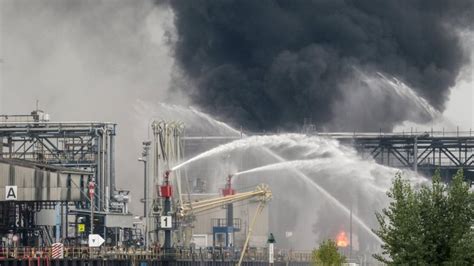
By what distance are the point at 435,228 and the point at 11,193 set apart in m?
56.8

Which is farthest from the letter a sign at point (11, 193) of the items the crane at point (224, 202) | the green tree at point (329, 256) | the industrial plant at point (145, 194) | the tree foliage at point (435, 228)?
the tree foliage at point (435, 228)

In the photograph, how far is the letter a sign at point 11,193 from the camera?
4906 inches

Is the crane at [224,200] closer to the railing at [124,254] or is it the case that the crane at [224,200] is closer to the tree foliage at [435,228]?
the railing at [124,254]

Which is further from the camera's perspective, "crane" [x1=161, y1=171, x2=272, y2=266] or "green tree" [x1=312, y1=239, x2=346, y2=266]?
"crane" [x1=161, y1=171, x2=272, y2=266]

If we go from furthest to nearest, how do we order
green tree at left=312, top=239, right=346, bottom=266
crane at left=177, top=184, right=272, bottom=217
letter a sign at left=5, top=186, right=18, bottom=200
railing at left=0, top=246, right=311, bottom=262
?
crane at left=177, top=184, right=272, bottom=217 < letter a sign at left=5, top=186, right=18, bottom=200 < railing at left=0, top=246, right=311, bottom=262 < green tree at left=312, top=239, right=346, bottom=266

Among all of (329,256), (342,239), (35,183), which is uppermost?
(35,183)

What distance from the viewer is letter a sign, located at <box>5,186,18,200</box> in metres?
125

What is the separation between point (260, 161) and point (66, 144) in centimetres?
2154

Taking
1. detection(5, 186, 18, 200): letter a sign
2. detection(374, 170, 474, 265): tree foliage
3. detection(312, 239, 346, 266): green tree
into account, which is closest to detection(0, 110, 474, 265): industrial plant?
detection(5, 186, 18, 200): letter a sign

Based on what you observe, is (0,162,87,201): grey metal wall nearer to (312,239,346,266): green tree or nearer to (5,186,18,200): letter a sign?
(5,186,18,200): letter a sign

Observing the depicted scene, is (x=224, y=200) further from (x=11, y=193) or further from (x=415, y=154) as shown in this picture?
(x=415, y=154)

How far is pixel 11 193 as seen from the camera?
409ft

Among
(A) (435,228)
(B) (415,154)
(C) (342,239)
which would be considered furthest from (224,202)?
(A) (435,228)

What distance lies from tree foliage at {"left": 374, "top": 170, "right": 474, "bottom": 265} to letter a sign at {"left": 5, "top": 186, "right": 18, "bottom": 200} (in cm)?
5440
